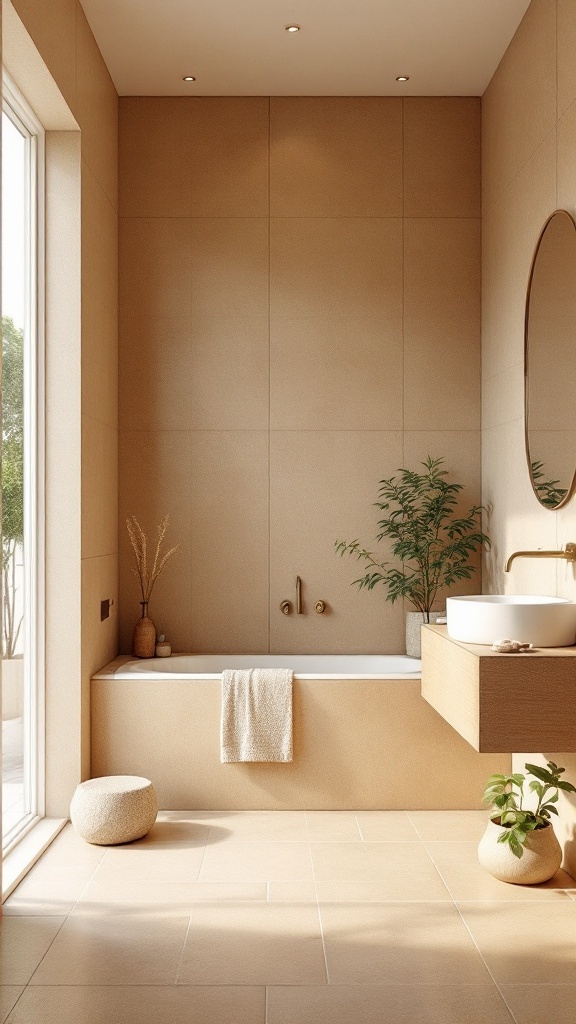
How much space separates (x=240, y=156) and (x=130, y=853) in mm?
3102

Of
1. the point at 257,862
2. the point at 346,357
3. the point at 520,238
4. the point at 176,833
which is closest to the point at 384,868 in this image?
the point at 257,862

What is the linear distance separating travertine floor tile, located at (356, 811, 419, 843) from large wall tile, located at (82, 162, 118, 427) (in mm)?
1924

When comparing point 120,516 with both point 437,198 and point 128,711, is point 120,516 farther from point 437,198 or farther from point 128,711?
point 437,198

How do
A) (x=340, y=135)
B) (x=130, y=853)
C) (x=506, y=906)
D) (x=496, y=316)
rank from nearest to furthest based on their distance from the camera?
(x=506, y=906), (x=130, y=853), (x=496, y=316), (x=340, y=135)

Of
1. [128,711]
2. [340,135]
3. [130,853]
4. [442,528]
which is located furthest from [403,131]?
[130,853]

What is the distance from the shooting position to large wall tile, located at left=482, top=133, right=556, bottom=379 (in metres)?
3.48

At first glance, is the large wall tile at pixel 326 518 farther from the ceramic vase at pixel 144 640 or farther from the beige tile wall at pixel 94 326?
the beige tile wall at pixel 94 326

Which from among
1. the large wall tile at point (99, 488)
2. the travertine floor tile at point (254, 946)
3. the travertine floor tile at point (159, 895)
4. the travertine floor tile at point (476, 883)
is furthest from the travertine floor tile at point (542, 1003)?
the large wall tile at point (99, 488)

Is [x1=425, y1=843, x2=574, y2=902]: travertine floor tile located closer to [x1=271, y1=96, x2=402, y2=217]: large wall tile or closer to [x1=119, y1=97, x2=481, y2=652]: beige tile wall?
[x1=119, y1=97, x2=481, y2=652]: beige tile wall

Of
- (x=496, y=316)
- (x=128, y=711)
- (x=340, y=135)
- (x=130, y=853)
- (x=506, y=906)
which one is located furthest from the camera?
(x=340, y=135)

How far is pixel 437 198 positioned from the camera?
4500 mm

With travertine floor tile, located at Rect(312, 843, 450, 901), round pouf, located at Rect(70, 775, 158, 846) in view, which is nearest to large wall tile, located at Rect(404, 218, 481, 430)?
travertine floor tile, located at Rect(312, 843, 450, 901)

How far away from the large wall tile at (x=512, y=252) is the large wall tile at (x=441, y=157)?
206mm

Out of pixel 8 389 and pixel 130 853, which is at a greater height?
pixel 8 389
